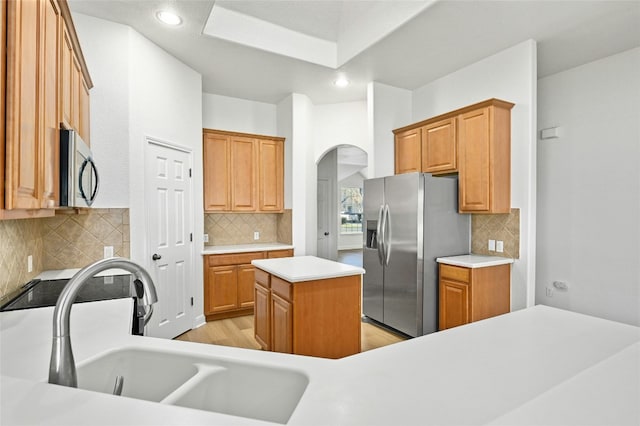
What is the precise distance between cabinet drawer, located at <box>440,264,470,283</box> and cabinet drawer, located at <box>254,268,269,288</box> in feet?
5.84

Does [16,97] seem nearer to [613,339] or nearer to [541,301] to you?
[613,339]

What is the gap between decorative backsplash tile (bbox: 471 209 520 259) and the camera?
3377mm

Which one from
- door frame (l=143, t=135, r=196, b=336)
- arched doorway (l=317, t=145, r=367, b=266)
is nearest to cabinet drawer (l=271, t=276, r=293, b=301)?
door frame (l=143, t=135, r=196, b=336)

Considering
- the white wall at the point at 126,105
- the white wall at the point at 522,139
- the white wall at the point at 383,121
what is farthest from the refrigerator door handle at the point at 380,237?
the white wall at the point at 126,105

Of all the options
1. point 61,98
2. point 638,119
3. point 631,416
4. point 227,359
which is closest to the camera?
point 631,416

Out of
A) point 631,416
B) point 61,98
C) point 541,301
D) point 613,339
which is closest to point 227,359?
point 631,416

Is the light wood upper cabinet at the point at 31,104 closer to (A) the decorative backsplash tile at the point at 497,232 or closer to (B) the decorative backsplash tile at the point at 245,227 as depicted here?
(B) the decorative backsplash tile at the point at 245,227

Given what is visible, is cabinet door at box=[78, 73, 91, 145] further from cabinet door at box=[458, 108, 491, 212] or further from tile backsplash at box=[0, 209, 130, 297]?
cabinet door at box=[458, 108, 491, 212]

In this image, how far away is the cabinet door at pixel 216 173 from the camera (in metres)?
4.51

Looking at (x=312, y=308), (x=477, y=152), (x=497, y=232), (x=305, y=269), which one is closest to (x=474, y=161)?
(x=477, y=152)

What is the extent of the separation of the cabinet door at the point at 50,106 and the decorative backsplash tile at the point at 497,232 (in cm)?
361

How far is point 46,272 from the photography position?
2.65 m

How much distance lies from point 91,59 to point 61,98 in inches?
60.7

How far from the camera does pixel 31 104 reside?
123 cm
